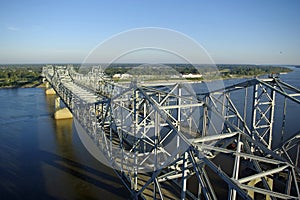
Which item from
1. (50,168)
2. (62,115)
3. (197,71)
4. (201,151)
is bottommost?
(50,168)

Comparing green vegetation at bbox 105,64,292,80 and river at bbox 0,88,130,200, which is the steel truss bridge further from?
green vegetation at bbox 105,64,292,80

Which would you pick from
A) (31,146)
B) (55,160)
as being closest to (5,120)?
(31,146)

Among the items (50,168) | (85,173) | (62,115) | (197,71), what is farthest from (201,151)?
(197,71)

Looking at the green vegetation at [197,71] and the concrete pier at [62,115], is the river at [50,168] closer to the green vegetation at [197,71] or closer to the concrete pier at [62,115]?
the concrete pier at [62,115]

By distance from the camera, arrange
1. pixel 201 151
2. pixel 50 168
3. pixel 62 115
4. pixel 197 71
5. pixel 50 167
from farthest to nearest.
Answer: pixel 197 71 < pixel 62 115 < pixel 50 167 < pixel 50 168 < pixel 201 151

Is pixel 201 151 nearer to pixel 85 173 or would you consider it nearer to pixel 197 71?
pixel 85 173

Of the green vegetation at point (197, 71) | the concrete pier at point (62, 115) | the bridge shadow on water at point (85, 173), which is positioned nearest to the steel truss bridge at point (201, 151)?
the bridge shadow on water at point (85, 173)

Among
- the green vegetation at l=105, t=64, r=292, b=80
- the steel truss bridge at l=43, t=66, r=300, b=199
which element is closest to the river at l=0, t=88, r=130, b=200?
the steel truss bridge at l=43, t=66, r=300, b=199

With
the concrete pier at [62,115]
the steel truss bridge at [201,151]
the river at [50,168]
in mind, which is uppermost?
the steel truss bridge at [201,151]

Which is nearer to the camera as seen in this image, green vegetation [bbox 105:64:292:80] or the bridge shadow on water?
the bridge shadow on water
